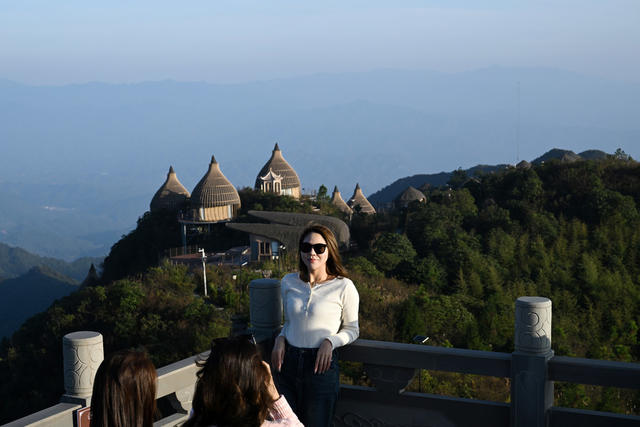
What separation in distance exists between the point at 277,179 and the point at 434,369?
3715cm

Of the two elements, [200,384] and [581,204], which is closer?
[200,384]

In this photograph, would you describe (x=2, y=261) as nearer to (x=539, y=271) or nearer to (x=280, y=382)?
(x=539, y=271)

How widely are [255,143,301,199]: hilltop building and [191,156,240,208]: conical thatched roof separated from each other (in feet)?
15.8

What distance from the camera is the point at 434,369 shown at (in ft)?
16.1

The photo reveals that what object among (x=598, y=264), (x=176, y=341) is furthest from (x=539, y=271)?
(x=176, y=341)

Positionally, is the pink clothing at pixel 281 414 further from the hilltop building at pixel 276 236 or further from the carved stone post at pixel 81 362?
the hilltop building at pixel 276 236

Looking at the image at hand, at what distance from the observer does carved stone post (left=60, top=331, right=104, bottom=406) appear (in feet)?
13.9

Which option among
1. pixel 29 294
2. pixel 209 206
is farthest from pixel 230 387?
pixel 29 294

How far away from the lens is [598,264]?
1591 centimetres

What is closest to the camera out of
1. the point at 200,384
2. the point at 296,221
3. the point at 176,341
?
the point at 200,384

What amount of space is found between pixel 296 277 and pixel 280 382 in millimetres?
664

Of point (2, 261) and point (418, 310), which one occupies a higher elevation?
point (418, 310)

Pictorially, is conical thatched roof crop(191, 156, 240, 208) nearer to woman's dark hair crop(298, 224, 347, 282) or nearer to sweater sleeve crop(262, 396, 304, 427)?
woman's dark hair crop(298, 224, 347, 282)

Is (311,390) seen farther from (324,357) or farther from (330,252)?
(330,252)
